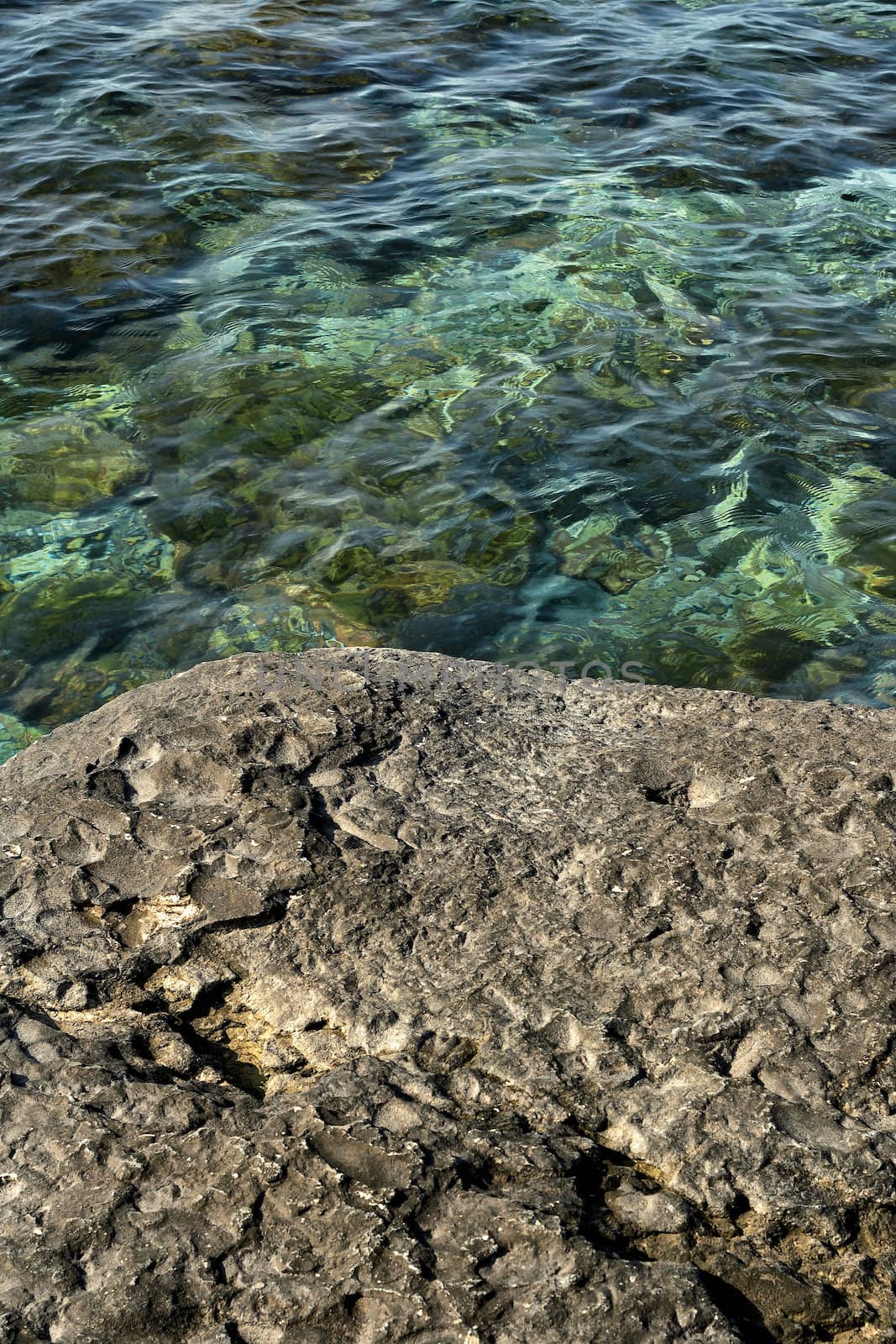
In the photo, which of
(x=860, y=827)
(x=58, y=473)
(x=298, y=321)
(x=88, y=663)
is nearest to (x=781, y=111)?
(x=298, y=321)

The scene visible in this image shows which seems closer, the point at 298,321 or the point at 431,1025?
the point at 431,1025

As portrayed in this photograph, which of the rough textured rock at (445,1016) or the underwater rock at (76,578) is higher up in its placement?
the rough textured rock at (445,1016)

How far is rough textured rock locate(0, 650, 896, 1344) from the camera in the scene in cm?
165

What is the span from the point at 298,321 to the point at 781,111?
158 inches

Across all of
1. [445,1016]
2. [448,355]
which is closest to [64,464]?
[448,355]

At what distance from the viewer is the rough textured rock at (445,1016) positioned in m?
1.65

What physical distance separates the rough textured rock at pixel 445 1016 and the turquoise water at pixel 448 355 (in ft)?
3.67

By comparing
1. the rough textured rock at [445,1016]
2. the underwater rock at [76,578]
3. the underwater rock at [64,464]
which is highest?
the rough textured rock at [445,1016]

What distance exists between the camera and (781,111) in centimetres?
776

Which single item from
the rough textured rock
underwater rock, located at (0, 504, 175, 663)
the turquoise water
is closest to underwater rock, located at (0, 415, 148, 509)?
the turquoise water

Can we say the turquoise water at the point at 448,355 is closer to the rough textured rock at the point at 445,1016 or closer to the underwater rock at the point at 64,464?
the underwater rock at the point at 64,464

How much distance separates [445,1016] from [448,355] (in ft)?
12.7

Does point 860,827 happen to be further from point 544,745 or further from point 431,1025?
point 431,1025

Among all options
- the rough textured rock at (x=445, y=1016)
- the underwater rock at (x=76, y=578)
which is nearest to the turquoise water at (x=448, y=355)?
the underwater rock at (x=76, y=578)
